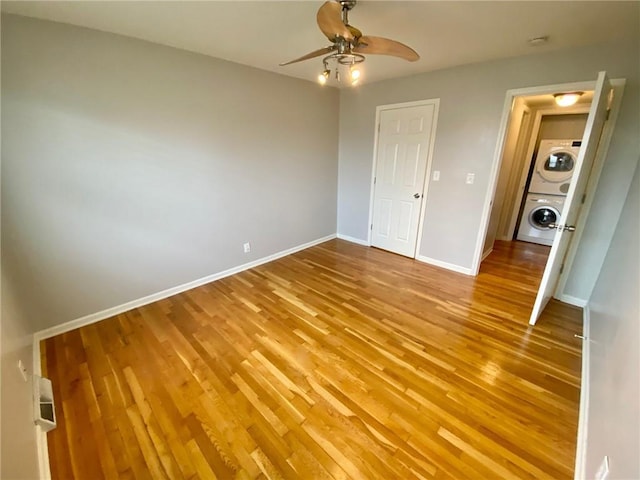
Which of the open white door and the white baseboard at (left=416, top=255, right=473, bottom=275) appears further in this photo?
the white baseboard at (left=416, top=255, right=473, bottom=275)

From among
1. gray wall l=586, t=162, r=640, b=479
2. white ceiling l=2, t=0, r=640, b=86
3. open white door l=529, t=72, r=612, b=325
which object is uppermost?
white ceiling l=2, t=0, r=640, b=86

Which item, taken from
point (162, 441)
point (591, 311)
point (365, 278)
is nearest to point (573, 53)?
point (591, 311)

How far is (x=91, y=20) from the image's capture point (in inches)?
74.3

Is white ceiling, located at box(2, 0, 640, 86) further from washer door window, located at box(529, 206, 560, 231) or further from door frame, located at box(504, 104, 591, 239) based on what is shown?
washer door window, located at box(529, 206, 560, 231)

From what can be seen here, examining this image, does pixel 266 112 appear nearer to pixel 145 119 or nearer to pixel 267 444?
pixel 145 119

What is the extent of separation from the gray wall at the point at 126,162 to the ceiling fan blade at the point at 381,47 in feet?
5.69

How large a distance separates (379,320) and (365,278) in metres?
0.84

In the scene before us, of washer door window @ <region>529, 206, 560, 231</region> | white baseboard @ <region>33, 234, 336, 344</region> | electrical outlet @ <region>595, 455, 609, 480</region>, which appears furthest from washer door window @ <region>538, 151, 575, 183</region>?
electrical outlet @ <region>595, 455, 609, 480</region>

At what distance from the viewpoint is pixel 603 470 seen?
1036 millimetres

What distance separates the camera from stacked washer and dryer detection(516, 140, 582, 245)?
13.9 feet

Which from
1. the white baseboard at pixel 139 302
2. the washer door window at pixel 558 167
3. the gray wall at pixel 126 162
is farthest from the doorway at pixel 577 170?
the white baseboard at pixel 139 302

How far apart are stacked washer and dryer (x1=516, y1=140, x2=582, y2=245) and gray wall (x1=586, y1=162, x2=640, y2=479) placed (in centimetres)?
278

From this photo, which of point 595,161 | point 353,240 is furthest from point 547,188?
point 353,240

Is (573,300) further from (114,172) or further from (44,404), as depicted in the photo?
(114,172)
